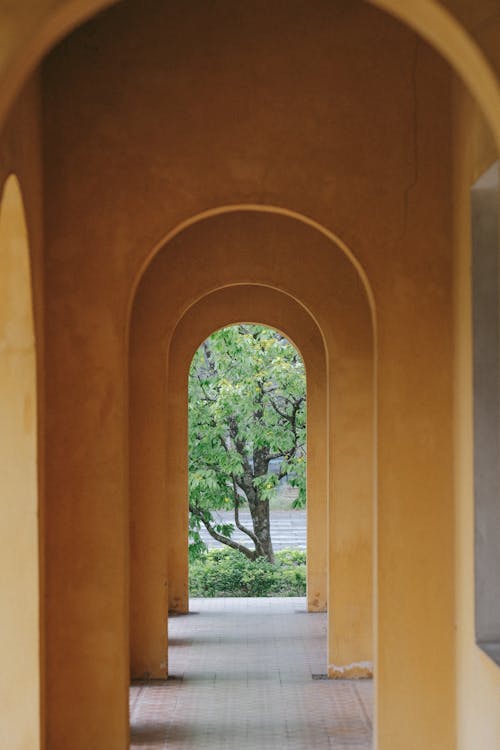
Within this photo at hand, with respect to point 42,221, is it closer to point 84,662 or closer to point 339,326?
point 84,662

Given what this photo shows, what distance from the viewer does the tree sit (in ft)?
61.5

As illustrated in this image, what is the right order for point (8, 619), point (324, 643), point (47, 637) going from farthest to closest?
point (324, 643) → point (47, 637) → point (8, 619)

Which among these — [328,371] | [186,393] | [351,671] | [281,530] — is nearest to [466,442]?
[328,371]

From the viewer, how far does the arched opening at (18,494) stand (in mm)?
6289

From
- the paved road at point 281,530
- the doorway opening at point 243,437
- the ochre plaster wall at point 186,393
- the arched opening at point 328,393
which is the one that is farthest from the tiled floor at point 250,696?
the paved road at point 281,530

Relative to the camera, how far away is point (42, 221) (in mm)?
6926

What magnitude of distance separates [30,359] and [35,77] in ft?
6.49

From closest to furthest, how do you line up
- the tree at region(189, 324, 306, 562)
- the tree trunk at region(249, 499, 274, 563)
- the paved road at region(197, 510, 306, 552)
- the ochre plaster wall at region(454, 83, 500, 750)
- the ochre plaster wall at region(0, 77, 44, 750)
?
the ochre plaster wall at region(454, 83, 500, 750)
the ochre plaster wall at region(0, 77, 44, 750)
the tree at region(189, 324, 306, 562)
the tree trunk at region(249, 499, 274, 563)
the paved road at region(197, 510, 306, 552)

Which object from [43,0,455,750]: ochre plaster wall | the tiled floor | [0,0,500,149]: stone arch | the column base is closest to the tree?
the tiled floor

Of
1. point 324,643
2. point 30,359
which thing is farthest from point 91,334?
point 324,643

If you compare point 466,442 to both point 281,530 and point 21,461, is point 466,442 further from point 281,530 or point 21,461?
point 281,530

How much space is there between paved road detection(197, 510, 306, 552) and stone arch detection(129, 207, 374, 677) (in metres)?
12.5

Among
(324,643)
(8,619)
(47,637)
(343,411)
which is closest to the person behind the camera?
(8,619)

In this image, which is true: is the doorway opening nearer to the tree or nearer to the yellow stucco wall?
the tree
